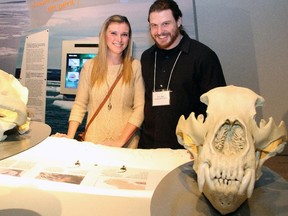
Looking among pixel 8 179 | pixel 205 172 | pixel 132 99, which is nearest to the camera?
pixel 205 172

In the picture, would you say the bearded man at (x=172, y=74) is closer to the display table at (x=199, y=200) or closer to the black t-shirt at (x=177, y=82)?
the black t-shirt at (x=177, y=82)

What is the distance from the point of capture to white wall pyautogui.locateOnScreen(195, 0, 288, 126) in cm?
275

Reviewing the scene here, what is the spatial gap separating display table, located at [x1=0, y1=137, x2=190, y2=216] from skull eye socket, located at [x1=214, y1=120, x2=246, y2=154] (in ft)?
1.69

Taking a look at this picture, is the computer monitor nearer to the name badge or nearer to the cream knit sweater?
the cream knit sweater

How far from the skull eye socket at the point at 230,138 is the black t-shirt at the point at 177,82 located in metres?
1.01

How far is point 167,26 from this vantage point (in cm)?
202

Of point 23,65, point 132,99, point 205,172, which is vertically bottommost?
point 205,172

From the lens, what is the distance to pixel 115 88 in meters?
2.12

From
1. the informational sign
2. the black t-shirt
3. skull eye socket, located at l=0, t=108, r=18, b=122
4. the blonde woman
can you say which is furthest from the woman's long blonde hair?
the informational sign

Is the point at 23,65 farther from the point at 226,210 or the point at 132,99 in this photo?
the point at 226,210

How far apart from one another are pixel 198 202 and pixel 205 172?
18 centimetres

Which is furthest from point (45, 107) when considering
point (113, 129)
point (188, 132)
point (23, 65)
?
point (188, 132)

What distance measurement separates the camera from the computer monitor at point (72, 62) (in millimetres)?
3119

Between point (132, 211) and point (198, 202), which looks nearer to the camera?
point (198, 202)
